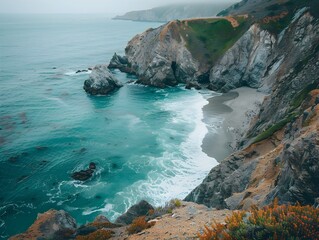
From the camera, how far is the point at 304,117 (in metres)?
23.6

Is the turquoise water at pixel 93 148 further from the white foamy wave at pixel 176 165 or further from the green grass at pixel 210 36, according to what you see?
the green grass at pixel 210 36

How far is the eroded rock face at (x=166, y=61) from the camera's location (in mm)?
86938

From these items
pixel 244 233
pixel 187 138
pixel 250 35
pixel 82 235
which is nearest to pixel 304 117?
pixel 244 233

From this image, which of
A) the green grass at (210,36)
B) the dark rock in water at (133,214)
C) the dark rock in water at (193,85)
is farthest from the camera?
the green grass at (210,36)

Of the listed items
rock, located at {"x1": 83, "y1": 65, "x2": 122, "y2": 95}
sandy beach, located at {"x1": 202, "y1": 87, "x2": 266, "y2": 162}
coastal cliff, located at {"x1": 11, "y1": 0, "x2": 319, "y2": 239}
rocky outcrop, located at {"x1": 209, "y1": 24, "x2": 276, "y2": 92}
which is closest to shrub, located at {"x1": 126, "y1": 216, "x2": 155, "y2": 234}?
coastal cliff, located at {"x1": 11, "y1": 0, "x2": 319, "y2": 239}

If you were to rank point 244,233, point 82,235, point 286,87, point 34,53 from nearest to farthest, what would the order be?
point 244,233
point 82,235
point 286,87
point 34,53

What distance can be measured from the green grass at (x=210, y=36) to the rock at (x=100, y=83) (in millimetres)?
27571

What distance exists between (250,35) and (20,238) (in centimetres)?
7762

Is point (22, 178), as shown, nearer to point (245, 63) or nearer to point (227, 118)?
point (227, 118)

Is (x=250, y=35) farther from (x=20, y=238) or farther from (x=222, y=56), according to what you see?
(x=20, y=238)

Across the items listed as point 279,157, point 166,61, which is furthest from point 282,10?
point 279,157

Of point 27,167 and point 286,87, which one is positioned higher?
point 286,87

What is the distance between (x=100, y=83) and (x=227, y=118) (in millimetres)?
40284

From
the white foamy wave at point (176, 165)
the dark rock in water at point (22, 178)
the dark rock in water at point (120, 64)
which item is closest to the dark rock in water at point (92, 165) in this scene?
the white foamy wave at point (176, 165)
